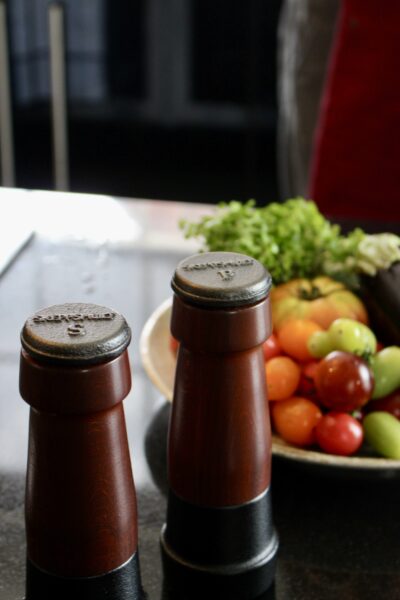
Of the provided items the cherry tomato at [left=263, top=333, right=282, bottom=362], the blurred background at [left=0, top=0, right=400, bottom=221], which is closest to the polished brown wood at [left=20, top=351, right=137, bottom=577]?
the cherry tomato at [left=263, top=333, right=282, bottom=362]

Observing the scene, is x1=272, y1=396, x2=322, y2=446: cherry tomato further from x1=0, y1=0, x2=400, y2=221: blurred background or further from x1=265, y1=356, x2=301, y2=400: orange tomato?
x1=0, y1=0, x2=400, y2=221: blurred background

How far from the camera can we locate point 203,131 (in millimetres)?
4410

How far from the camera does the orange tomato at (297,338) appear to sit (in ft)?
3.35

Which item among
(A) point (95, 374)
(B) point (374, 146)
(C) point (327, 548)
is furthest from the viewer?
(B) point (374, 146)

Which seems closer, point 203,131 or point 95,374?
point 95,374

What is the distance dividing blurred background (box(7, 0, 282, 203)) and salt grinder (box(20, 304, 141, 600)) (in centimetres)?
335

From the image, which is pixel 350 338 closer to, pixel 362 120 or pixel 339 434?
pixel 339 434

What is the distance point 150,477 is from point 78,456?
0.33 m

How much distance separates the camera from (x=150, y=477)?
0.97 meters

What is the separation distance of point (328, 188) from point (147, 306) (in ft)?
3.50

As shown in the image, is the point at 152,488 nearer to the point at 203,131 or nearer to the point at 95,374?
the point at 95,374

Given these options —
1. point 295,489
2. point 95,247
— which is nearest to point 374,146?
point 95,247

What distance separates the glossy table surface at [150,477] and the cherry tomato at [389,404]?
0.07 meters

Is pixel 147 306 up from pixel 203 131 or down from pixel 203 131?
up
